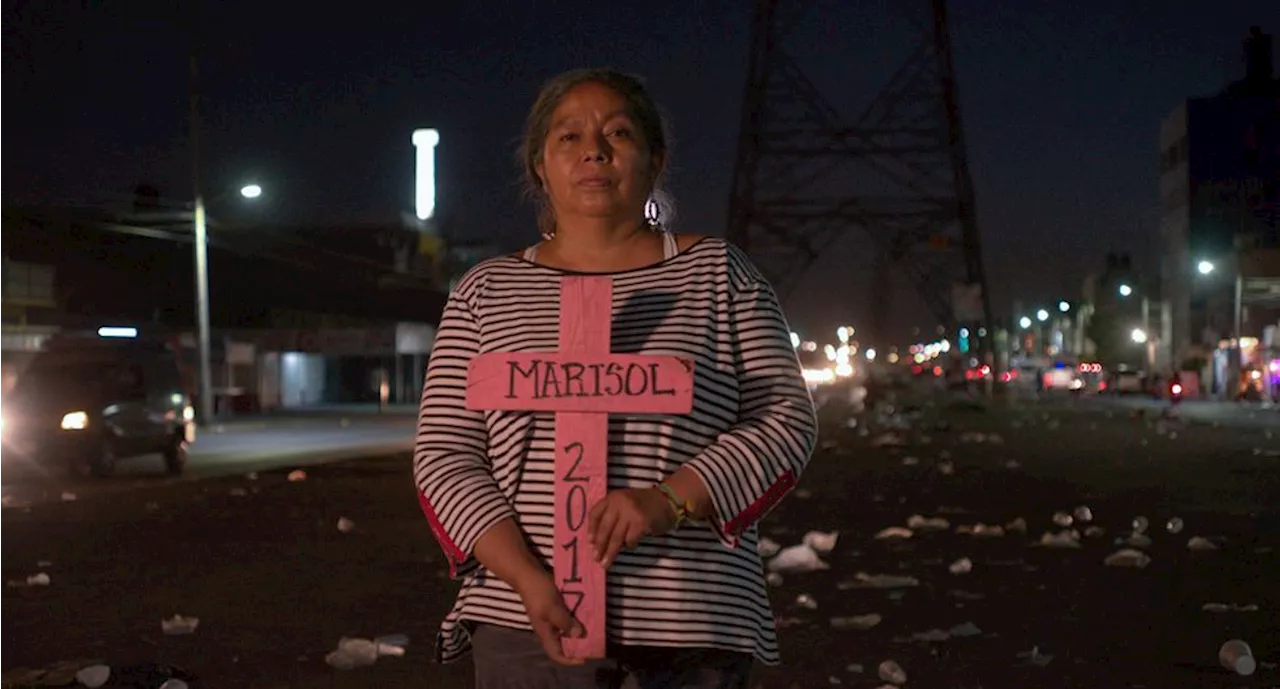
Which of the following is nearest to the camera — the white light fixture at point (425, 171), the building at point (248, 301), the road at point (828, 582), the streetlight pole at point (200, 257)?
the road at point (828, 582)

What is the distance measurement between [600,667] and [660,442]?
392 mm

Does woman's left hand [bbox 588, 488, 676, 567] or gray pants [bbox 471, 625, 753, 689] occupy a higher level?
woman's left hand [bbox 588, 488, 676, 567]

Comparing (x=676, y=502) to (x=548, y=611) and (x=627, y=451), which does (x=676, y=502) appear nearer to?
(x=627, y=451)

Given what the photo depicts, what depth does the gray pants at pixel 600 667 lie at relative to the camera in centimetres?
281

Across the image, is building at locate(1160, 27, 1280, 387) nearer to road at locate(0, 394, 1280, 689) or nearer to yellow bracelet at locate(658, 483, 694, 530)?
road at locate(0, 394, 1280, 689)

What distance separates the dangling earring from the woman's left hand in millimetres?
638

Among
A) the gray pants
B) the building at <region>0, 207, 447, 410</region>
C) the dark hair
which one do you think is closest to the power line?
the building at <region>0, 207, 447, 410</region>

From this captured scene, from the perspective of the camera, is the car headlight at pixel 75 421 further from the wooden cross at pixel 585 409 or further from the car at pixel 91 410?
the wooden cross at pixel 585 409

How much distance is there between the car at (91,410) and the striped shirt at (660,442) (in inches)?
865

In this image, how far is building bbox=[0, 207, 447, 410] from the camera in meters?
56.7

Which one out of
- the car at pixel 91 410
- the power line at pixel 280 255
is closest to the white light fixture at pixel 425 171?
the power line at pixel 280 255

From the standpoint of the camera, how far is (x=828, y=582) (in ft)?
35.7

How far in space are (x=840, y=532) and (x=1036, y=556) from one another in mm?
2180

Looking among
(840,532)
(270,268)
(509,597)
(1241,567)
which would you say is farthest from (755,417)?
(270,268)
